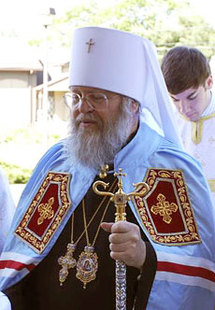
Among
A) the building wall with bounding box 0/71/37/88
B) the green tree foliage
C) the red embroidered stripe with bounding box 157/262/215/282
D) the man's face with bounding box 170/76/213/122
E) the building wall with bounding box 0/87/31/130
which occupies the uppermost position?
the man's face with bounding box 170/76/213/122

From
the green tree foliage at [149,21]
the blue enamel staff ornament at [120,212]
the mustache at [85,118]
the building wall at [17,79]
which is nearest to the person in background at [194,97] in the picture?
the mustache at [85,118]

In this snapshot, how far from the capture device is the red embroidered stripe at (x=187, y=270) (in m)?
3.11

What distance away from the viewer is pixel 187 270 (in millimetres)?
3139

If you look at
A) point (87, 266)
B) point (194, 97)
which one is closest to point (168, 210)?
point (87, 266)

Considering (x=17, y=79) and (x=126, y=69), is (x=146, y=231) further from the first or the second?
(x=17, y=79)

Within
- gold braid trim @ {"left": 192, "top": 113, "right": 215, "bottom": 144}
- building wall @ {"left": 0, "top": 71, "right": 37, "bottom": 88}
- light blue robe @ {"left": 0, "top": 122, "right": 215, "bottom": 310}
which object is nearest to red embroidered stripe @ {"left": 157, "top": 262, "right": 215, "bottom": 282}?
light blue robe @ {"left": 0, "top": 122, "right": 215, "bottom": 310}

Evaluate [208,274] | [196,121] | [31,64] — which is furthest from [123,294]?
[31,64]

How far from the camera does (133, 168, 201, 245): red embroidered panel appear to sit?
323 centimetres

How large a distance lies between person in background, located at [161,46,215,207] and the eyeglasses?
1.39 meters

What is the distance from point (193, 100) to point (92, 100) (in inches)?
71.8

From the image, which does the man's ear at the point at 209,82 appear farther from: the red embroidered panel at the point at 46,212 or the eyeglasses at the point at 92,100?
the red embroidered panel at the point at 46,212

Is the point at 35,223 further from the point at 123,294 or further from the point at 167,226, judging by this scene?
the point at 123,294

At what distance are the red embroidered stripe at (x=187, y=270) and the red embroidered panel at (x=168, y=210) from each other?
0.13 meters

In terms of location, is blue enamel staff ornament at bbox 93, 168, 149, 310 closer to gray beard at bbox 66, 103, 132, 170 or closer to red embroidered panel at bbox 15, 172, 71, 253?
gray beard at bbox 66, 103, 132, 170
